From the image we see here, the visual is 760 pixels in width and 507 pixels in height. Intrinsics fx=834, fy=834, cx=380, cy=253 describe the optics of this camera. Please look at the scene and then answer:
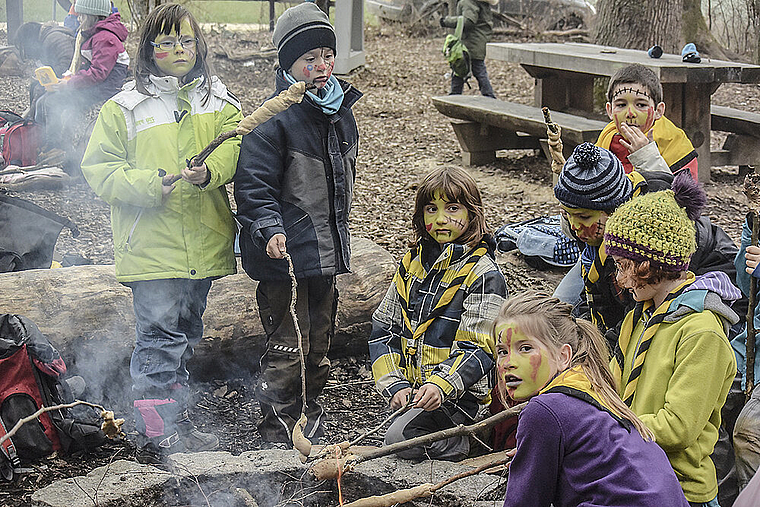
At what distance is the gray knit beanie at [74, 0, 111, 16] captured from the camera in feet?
22.4

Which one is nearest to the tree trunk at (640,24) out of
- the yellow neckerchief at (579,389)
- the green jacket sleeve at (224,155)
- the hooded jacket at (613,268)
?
the hooded jacket at (613,268)

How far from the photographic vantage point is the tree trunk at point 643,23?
9547mm

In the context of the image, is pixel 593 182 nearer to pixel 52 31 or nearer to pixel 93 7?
pixel 93 7

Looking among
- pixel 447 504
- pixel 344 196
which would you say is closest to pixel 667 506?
pixel 447 504

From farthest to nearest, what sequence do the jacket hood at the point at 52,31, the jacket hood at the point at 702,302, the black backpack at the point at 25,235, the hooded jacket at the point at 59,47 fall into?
the jacket hood at the point at 52,31 → the hooded jacket at the point at 59,47 → the black backpack at the point at 25,235 → the jacket hood at the point at 702,302

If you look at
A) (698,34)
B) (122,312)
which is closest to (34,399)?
(122,312)

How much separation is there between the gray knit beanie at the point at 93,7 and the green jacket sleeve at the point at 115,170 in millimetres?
3971

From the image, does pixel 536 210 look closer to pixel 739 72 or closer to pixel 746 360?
pixel 739 72

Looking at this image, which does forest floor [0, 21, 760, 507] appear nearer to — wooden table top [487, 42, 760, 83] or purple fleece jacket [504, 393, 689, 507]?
wooden table top [487, 42, 760, 83]

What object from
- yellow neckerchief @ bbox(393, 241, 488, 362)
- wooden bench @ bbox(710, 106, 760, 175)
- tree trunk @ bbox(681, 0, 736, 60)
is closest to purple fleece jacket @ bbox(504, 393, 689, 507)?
yellow neckerchief @ bbox(393, 241, 488, 362)

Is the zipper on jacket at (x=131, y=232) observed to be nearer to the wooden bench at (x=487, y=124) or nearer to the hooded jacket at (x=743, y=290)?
the hooded jacket at (x=743, y=290)

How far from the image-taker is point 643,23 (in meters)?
9.57

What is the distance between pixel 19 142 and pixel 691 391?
655 cm

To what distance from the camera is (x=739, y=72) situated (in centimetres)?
636
